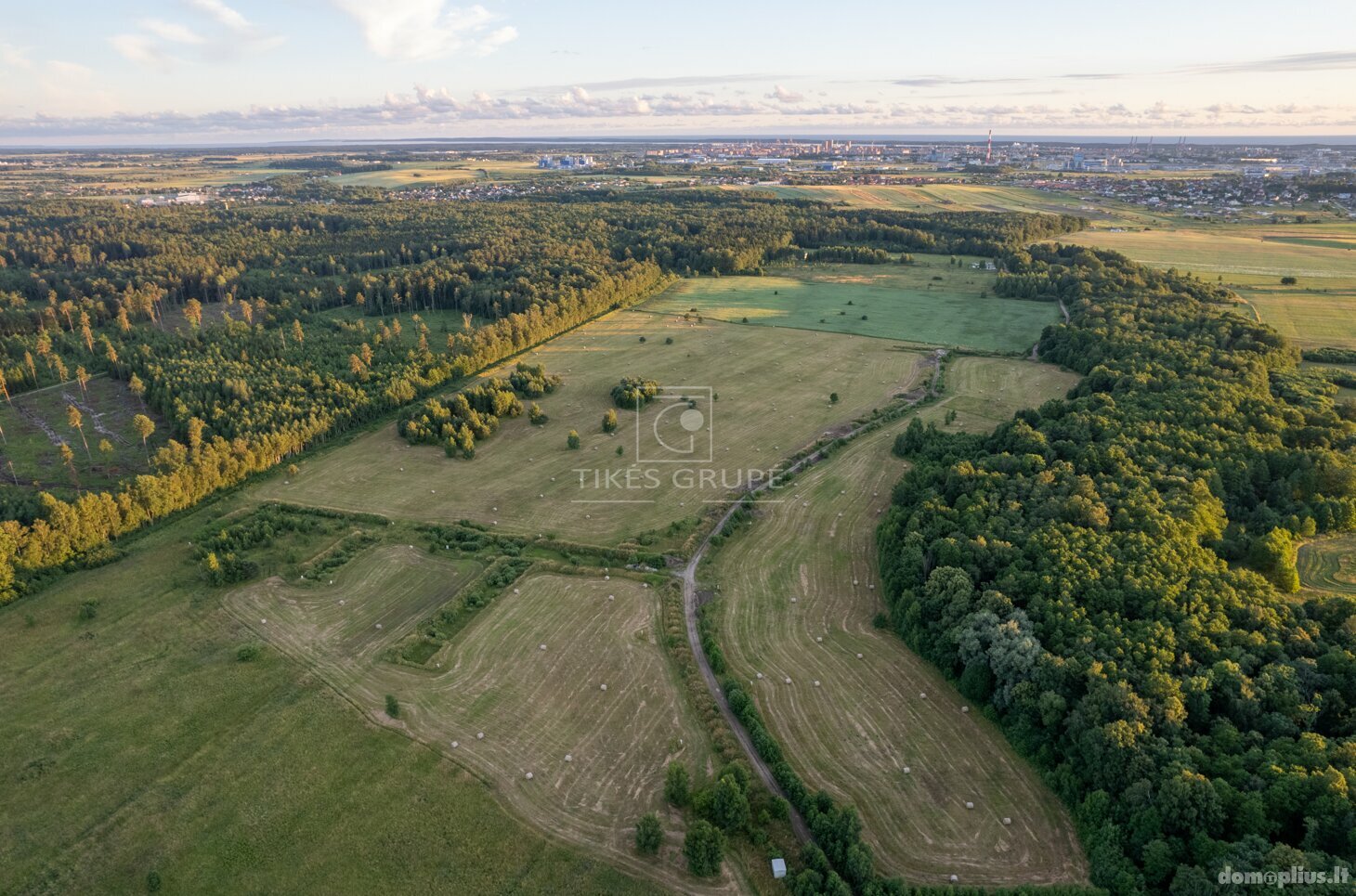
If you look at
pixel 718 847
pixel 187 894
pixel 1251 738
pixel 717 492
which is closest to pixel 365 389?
pixel 717 492

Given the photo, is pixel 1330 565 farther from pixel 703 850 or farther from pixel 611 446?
pixel 611 446

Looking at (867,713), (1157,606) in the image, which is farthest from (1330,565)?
(867,713)

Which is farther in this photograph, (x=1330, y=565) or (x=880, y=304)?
(x=880, y=304)

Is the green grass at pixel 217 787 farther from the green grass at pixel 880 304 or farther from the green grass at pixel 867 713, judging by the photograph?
the green grass at pixel 880 304

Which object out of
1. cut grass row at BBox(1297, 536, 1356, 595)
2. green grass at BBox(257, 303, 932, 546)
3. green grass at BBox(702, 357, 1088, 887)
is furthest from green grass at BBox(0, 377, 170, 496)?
cut grass row at BBox(1297, 536, 1356, 595)

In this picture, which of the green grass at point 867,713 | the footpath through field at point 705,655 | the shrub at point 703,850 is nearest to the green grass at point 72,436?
the footpath through field at point 705,655

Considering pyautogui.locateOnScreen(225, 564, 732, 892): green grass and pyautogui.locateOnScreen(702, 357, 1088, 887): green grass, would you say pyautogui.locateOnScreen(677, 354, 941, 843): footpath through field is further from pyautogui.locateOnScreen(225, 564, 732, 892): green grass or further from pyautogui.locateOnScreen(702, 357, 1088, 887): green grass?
pyautogui.locateOnScreen(225, 564, 732, 892): green grass
